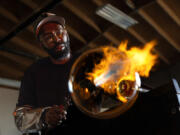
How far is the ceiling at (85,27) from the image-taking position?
3232mm

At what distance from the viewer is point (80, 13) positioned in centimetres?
343

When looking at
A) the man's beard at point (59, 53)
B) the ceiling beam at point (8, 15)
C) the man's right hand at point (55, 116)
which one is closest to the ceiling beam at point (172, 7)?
the ceiling beam at point (8, 15)

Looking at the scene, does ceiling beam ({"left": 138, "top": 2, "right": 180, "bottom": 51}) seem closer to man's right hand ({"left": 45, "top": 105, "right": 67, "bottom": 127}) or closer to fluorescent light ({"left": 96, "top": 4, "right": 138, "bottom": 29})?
fluorescent light ({"left": 96, "top": 4, "right": 138, "bottom": 29})

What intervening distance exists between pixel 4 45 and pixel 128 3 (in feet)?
7.06

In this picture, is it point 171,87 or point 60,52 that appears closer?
point 171,87

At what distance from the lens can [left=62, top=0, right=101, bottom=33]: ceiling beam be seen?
3.23m

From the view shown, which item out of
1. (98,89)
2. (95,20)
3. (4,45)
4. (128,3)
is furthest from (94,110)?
(4,45)

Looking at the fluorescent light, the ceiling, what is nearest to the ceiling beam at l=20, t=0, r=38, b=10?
the ceiling

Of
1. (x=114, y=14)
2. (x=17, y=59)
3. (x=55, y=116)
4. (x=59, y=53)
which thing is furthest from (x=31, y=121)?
(x=17, y=59)

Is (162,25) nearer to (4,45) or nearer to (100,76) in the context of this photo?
(4,45)

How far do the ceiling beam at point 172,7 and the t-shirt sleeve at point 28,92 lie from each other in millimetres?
2656

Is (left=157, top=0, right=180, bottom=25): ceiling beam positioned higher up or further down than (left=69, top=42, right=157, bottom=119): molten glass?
higher up

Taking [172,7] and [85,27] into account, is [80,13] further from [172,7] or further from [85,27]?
[172,7]

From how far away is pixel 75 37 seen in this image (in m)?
3.95
